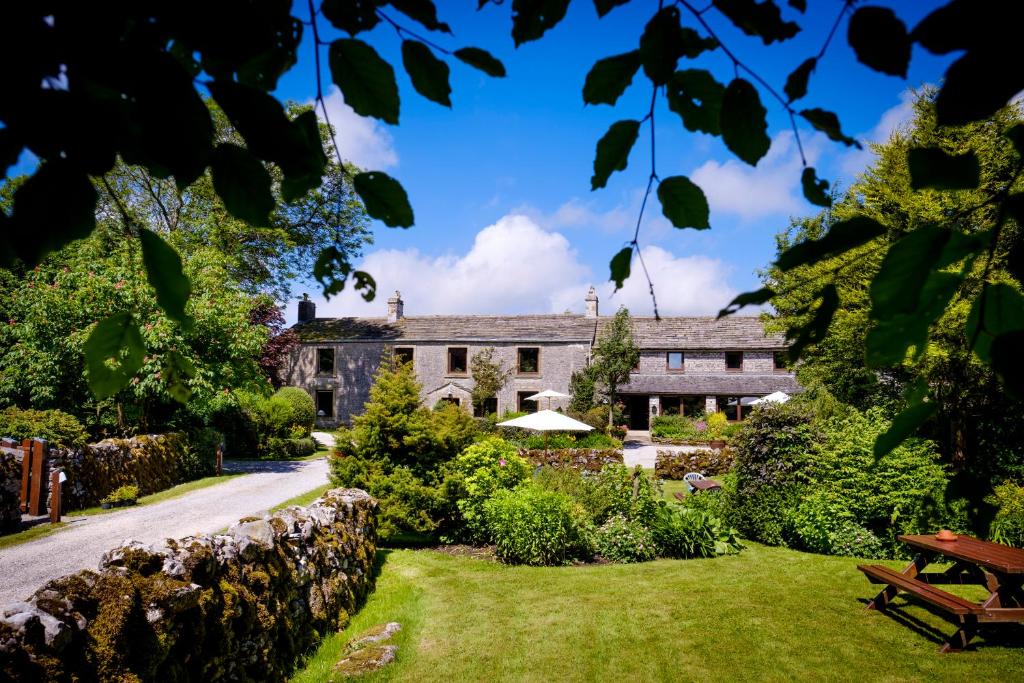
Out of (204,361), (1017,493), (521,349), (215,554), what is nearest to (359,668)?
(215,554)

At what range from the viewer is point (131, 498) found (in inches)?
492

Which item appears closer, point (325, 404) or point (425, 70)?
point (425, 70)

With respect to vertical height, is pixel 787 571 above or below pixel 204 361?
below

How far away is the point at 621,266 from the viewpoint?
1455 millimetres

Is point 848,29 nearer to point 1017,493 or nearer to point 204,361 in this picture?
point 1017,493

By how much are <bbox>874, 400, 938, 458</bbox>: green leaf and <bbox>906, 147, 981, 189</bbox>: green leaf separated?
0.45 metres

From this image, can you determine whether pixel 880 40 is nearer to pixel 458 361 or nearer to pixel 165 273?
pixel 165 273

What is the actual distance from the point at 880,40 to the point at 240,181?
1090 mm

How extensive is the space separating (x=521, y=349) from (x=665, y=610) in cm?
2547

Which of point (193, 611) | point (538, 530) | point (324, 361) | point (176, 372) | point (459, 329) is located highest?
point (459, 329)

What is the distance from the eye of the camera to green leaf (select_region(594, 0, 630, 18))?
4.34ft

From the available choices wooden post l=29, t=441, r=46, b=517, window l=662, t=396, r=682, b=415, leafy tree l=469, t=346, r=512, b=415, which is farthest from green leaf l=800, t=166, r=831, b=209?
window l=662, t=396, r=682, b=415

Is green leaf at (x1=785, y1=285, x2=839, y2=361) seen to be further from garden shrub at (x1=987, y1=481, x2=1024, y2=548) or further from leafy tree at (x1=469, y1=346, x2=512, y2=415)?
leafy tree at (x1=469, y1=346, x2=512, y2=415)

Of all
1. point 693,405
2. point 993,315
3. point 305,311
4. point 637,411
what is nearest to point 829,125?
point 993,315
